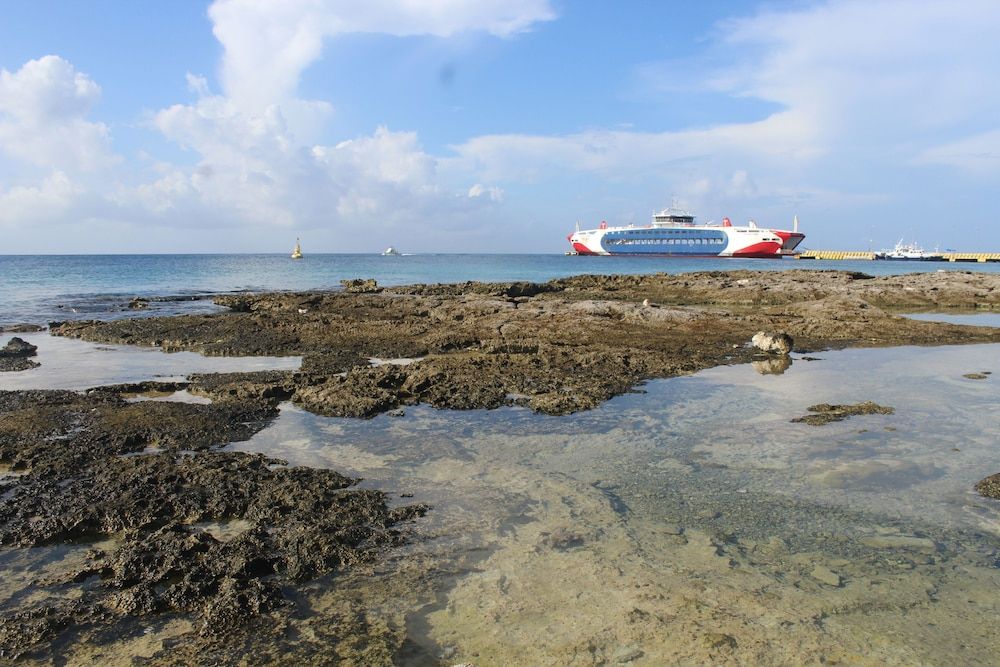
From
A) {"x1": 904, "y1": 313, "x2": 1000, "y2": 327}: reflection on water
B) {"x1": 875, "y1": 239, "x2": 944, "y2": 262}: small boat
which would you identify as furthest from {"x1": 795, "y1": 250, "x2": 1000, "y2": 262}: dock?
{"x1": 904, "y1": 313, "x2": 1000, "y2": 327}: reflection on water

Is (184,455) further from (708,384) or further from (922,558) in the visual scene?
(708,384)

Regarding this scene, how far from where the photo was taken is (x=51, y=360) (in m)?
14.0

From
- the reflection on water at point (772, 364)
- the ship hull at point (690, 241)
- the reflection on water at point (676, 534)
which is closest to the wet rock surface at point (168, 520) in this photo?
the reflection on water at point (676, 534)

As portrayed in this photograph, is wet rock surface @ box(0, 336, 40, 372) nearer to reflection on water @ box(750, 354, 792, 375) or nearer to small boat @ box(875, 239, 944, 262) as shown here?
reflection on water @ box(750, 354, 792, 375)

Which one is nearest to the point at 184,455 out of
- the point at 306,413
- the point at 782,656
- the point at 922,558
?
the point at 306,413

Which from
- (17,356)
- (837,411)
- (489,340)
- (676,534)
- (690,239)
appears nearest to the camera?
(676,534)

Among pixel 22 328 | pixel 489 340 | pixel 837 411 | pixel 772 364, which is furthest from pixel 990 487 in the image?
pixel 22 328

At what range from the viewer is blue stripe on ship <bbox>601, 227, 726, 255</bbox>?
10188 cm

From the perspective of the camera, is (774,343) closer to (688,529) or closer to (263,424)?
(688,529)

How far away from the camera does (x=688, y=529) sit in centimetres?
568

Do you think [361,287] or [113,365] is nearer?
[113,365]

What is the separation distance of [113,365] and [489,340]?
8.29 m

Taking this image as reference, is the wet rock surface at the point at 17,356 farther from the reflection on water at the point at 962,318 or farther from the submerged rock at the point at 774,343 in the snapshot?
the reflection on water at the point at 962,318

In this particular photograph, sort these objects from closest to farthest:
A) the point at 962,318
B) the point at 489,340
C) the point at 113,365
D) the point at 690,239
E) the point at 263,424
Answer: the point at 263,424 < the point at 113,365 < the point at 489,340 < the point at 962,318 < the point at 690,239
